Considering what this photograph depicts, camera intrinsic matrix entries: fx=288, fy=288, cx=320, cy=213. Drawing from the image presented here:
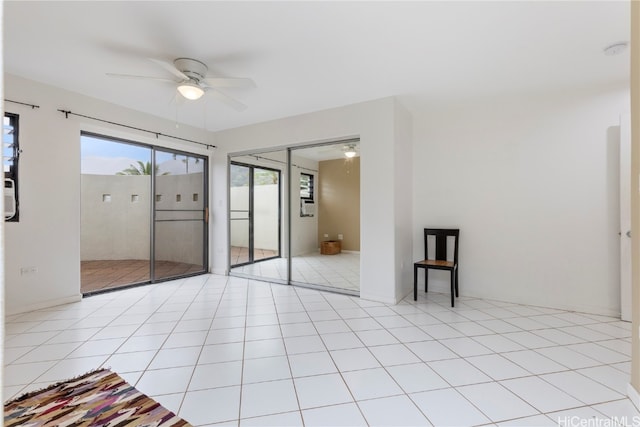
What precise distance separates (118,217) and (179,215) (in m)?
1.33

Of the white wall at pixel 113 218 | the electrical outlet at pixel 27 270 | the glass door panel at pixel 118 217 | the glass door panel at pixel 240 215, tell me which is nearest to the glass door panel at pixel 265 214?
the glass door panel at pixel 240 215

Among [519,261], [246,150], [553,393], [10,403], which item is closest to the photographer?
[10,403]

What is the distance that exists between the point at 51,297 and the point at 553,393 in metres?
5.11

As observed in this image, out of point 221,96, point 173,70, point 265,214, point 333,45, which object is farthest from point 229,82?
point 265,214

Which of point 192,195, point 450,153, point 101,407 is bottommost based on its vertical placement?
point 101,407

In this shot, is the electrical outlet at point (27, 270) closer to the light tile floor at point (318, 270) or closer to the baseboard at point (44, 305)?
the baseboard at point (44, 305)

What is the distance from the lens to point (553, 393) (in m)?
1.92

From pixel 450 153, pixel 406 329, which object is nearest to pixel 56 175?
pixel 406 329

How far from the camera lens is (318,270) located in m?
5.28

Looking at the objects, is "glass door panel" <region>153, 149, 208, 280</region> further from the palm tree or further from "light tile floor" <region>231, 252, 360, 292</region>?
"light tile floor" <region>231, 252, 360, 292</region>

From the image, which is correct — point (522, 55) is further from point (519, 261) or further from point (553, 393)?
point (553, 393)

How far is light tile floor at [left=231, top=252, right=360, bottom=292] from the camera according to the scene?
4613 millimetres

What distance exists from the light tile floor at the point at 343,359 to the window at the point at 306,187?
2689 millimetres

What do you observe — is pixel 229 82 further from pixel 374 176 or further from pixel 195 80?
pixel 374 176
